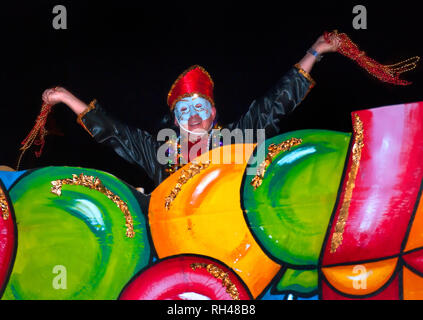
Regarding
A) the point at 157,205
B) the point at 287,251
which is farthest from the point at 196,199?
the point at 287,251

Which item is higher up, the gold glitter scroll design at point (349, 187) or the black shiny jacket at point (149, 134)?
the black shiny jacket at point (149, 134)

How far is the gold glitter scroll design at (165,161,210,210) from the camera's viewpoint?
1778 mm

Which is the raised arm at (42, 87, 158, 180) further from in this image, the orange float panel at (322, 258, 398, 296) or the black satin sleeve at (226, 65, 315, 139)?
the orange float panel at (322, 258, 398, 296)

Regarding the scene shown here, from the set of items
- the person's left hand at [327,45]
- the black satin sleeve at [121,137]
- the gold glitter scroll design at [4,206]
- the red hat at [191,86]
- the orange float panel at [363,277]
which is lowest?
the orange float panel at [363,277]

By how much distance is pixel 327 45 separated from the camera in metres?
1.93

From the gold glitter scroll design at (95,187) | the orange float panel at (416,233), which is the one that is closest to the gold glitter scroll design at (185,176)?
the gold glitter scroll design at (95,187)

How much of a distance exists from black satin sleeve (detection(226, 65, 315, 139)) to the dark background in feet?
0.78

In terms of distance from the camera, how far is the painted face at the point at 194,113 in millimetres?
2082

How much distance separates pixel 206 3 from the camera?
2334 mm

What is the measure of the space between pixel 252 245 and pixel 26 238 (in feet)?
2.61

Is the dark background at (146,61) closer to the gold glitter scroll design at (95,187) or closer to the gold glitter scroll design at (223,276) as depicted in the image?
the gold glitter scroll design at (95,187)

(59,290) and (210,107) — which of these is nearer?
(59,290)

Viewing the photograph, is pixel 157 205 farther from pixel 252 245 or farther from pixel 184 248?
pixel 252 245

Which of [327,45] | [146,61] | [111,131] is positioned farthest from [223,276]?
[146,61]
